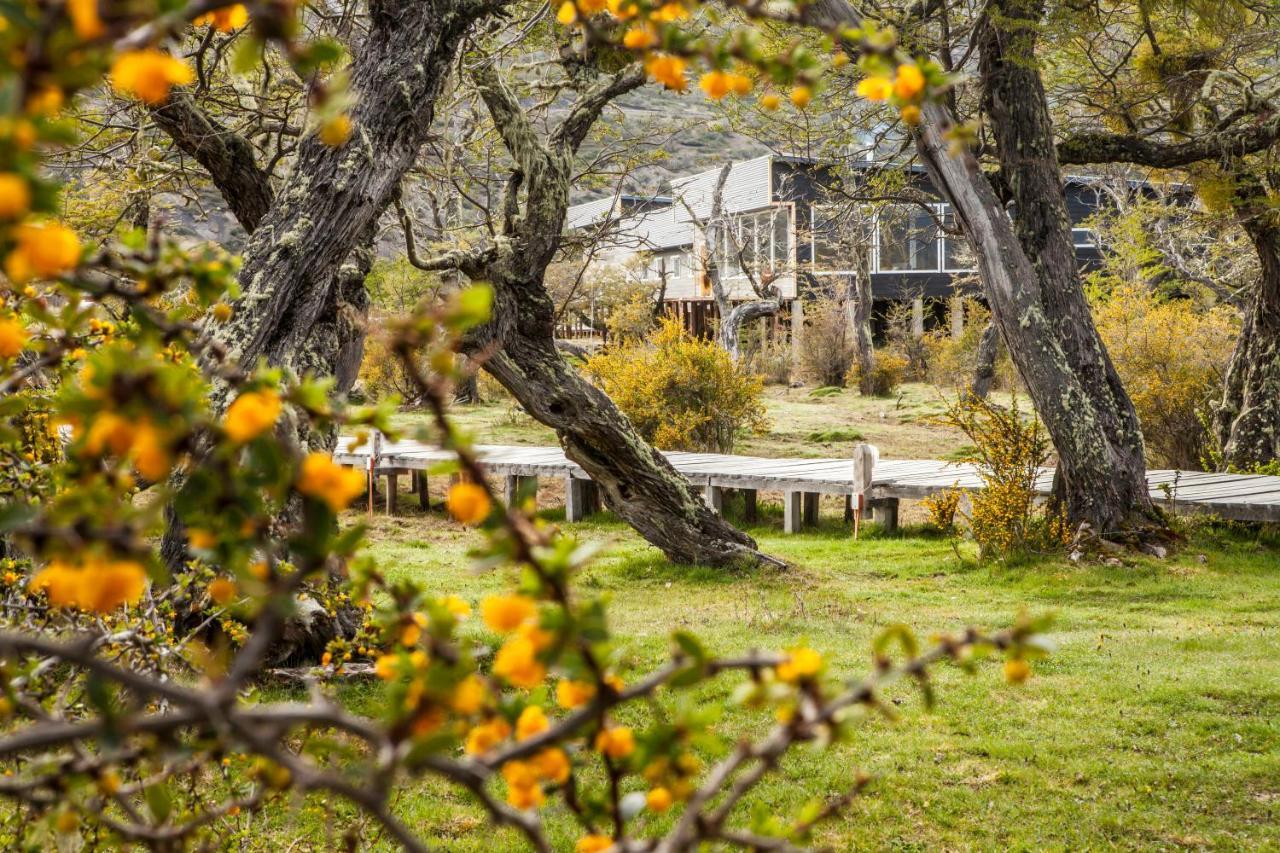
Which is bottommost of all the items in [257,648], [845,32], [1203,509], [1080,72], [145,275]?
[1203,509]

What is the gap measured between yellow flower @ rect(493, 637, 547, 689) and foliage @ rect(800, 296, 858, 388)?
23686mm

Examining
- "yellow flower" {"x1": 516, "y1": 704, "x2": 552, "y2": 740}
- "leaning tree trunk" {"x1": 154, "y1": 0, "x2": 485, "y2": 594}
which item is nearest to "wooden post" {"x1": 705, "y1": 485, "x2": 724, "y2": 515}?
"leaning tree trunk" {"x1": 154, "y1": 0, "x2": 485, "y2": 594}

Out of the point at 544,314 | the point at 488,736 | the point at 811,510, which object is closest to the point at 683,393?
the point at 811,510

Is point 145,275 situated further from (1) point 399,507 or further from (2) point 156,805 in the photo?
(1) point 399,507

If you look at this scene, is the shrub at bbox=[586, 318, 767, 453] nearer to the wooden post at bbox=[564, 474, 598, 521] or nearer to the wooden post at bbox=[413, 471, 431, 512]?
the wooden post at bbox=[564, 474, 598, 521]

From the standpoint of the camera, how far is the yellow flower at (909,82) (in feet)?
4.33

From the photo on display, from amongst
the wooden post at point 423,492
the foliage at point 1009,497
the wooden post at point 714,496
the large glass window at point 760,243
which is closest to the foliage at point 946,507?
the foliage at point 1009,497

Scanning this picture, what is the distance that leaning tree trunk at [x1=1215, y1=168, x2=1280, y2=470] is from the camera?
10734 mm

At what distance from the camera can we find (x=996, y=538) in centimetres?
909

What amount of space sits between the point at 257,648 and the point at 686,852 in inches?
21.2

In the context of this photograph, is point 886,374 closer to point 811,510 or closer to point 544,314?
point 811,510

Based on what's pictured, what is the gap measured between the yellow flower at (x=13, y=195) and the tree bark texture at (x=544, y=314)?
6263mm

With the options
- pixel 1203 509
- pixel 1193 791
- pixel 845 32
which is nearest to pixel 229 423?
pixel 845 32

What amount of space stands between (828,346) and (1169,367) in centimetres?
1149
